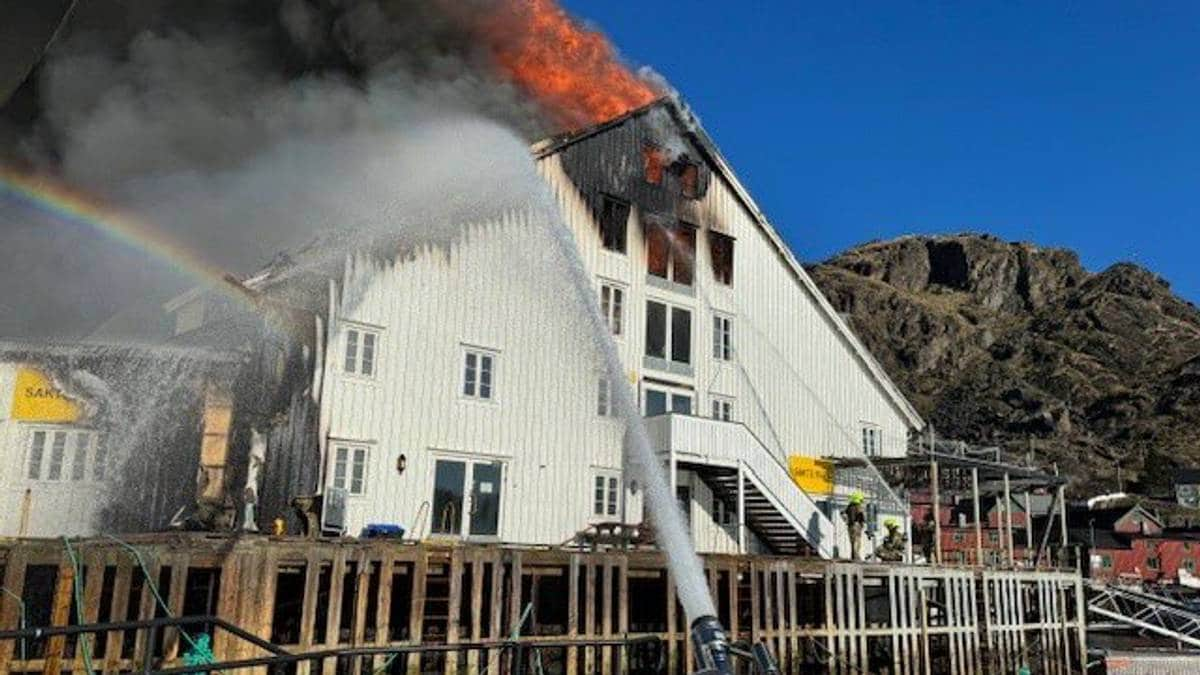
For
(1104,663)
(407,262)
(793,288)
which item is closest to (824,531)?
(793,288)

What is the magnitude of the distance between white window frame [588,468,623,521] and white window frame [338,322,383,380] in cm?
661

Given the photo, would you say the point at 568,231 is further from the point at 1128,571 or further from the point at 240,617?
the point at 1128,571

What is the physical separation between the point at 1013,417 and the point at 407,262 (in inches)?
5962

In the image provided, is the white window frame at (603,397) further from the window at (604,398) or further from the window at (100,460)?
the window at (100,460)

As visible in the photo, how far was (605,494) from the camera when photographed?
25391mm

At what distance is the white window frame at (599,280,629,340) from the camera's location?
87.8 ft

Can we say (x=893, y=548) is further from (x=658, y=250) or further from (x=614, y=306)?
(x=658, y=250)

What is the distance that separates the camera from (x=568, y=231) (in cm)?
2617

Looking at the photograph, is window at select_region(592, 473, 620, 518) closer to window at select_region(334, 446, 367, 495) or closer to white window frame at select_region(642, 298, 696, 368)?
white window frame at select_region(642, 298, 696, 368)

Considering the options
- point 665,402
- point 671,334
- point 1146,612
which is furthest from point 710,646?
point 1146,612

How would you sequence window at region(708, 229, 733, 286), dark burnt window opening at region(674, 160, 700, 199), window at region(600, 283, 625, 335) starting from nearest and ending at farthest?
window at region(600, 283, 625, 335)
dark burnt window opening at region(674, 160, 700, 199)
window at region(708, 229, 733, 286)

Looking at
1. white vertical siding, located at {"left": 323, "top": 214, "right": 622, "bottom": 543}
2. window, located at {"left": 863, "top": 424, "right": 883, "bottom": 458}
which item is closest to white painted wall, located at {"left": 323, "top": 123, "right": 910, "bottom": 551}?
white vertical siding, located at {"left": 323, "top": 214, "right": 622, "bottom": 543}

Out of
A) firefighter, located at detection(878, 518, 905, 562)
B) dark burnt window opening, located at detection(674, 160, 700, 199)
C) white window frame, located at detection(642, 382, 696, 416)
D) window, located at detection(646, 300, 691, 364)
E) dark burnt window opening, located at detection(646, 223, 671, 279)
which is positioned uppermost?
dark burnt window opening, located at detection(674, 160, 700, 199)

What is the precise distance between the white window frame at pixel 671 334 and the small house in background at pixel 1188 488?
113441mm
